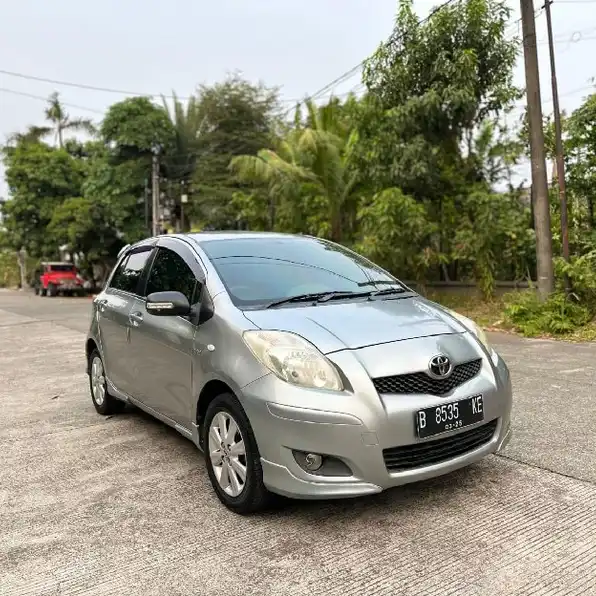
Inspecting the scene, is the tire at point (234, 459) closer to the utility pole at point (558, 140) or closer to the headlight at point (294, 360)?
the headlight at point (294, 360)

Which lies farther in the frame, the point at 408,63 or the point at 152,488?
the point at 408,63

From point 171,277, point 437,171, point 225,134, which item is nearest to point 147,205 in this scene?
point 225,134

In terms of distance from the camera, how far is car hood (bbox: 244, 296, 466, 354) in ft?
10.1

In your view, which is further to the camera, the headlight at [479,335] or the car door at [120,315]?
the car door at [120,315]

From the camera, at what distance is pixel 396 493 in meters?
3.40

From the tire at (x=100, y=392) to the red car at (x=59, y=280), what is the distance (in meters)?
26.8

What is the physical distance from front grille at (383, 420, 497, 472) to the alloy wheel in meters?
0.77

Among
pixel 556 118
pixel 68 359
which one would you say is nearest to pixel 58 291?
pixel 68 359

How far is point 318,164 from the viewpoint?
50.3ft

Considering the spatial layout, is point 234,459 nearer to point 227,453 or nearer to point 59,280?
point 227,453

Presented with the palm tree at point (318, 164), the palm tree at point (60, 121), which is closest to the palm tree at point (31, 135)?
the palm tree at point (60, 121)

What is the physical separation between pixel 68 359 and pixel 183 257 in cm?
557

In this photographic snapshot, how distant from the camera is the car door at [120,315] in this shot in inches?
182

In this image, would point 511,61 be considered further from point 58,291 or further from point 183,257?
point 58,291
